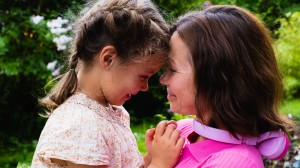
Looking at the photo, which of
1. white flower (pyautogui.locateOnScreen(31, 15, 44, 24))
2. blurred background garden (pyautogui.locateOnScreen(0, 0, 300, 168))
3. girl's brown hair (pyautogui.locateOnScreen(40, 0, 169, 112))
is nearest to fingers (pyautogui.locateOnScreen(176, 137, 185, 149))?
girl's brown hair (pyautogui.locateOnScreen(40, 0, 169, 112))

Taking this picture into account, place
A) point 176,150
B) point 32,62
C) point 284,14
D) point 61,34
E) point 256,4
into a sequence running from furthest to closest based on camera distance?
point 284,14, point 256,4, point 32,62, point 61,34, point 176,150

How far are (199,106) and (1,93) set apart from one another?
176 inches

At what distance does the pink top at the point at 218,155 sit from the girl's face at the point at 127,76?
0.32m

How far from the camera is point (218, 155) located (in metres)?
1.94

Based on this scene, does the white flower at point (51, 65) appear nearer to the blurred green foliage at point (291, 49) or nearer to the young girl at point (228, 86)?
the blurred green foliage at point (291, 49)

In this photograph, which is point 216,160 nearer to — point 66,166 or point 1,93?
point 66,166

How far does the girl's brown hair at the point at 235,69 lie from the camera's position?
1937 millimetres

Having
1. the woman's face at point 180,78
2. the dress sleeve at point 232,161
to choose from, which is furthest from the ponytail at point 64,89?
the dress sleeve at point 232,161

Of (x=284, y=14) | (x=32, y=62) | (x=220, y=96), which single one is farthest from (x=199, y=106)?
(x=284, y=14)

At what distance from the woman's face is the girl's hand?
0.32 ft

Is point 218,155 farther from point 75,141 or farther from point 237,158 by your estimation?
point 75,141

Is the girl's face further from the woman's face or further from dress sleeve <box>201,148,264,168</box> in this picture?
dress sleeve <box>201,148,264,168</box>

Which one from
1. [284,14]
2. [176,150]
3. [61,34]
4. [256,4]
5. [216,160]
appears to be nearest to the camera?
[216,160]

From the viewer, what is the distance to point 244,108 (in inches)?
78.2
